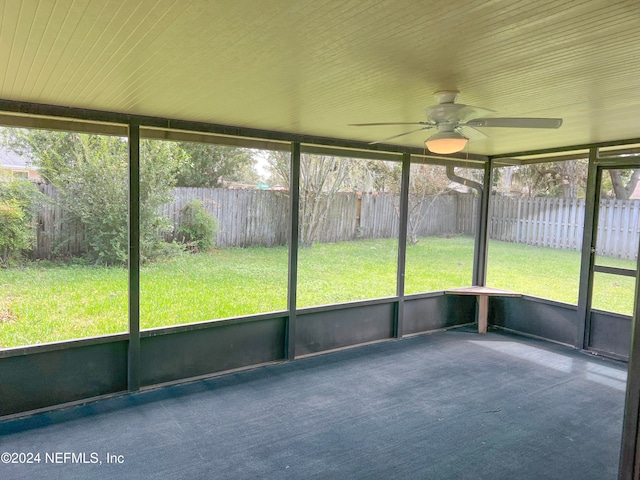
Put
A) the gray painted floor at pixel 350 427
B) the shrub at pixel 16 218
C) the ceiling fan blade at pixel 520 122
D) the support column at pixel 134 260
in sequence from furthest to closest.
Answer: the shrub at pixel 16 218, the support column at pixel 134 260, the gray painted floor at pixel 350 427, the ceiling fan blade at pixel 520 122

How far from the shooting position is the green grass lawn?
16.0 ft

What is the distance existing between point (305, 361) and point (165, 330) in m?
1.45

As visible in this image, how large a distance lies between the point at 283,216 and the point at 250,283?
3.50 ft

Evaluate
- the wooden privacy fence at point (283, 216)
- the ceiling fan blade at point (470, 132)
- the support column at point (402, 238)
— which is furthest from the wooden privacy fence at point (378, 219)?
the ceiling fan blade at point (470, 132)

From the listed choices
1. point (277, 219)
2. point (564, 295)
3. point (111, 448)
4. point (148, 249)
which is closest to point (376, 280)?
point (277, 219)

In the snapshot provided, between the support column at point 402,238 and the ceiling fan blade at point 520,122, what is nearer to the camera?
the ceiling fan blade at point 520,122

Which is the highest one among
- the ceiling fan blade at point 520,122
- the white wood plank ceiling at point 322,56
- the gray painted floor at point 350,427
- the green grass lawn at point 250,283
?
the white wood plank ceiling at point 322,56

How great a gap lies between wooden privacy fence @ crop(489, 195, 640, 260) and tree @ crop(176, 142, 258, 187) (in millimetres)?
3575

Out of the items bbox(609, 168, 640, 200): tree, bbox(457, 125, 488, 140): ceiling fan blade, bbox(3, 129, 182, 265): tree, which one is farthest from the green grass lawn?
bbox(457, 125, 488, 140): ceiling fan blade

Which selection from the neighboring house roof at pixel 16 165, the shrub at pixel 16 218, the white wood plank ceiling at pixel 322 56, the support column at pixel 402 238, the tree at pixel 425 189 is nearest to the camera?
the white wood plank ceiling at pixel 322 56

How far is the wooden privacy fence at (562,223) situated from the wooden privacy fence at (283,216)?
0.45 meters

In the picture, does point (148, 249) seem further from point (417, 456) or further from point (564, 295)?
point (564, 295)

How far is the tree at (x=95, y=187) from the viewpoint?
5059 millimetres

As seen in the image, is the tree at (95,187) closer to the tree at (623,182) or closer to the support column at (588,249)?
the support column at (588,249)
